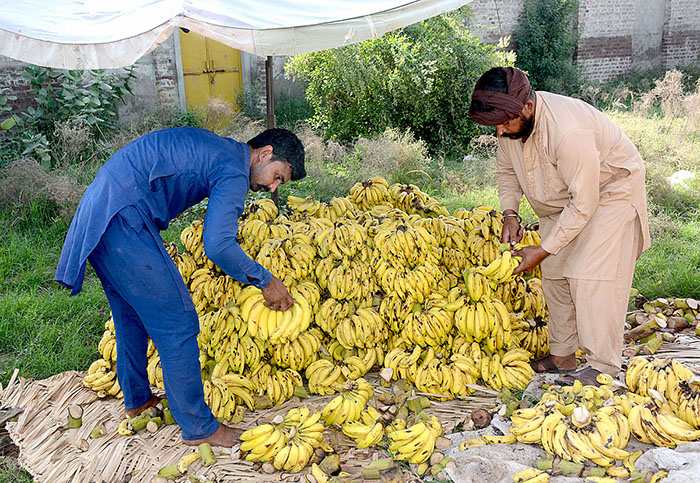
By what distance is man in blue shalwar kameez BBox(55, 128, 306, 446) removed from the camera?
8.87 feet

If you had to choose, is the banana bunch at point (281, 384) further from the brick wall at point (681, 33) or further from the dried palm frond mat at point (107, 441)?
the brick wall at point (681, 33)

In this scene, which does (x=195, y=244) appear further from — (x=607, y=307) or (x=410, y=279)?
(x=607, y=307)

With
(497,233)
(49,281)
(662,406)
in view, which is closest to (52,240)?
(49,281)

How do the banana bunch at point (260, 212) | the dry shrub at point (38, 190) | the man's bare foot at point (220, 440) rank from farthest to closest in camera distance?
the dry shrub at point (38, 190) < the banana bunch at point (260, 212) < the man's bare foot at point (220, 440)

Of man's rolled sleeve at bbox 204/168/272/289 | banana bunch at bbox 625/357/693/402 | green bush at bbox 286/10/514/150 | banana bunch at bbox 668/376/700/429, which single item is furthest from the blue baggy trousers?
green bush at bbox 286/10/514/150

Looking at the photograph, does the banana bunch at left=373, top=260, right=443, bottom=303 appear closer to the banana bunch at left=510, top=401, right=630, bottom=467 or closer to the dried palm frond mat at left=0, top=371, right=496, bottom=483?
the dried palm frond mat at left=0, top=371, right=496, bottom=483

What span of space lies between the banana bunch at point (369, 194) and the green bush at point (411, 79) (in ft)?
15.4

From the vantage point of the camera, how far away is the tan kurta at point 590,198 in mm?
2893

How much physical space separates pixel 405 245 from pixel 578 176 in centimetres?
113

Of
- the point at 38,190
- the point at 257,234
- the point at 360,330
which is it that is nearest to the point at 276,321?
the point at 360,330

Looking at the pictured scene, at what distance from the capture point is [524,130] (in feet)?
9.99

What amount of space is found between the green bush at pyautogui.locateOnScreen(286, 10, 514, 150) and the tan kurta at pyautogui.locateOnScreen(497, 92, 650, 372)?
19.7 ft

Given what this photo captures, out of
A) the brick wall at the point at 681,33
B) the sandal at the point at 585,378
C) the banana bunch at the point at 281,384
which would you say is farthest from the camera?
the brick wall at the point at 681,33

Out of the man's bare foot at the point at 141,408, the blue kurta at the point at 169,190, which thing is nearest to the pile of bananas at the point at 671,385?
the blue kurta at the point at 169,190
